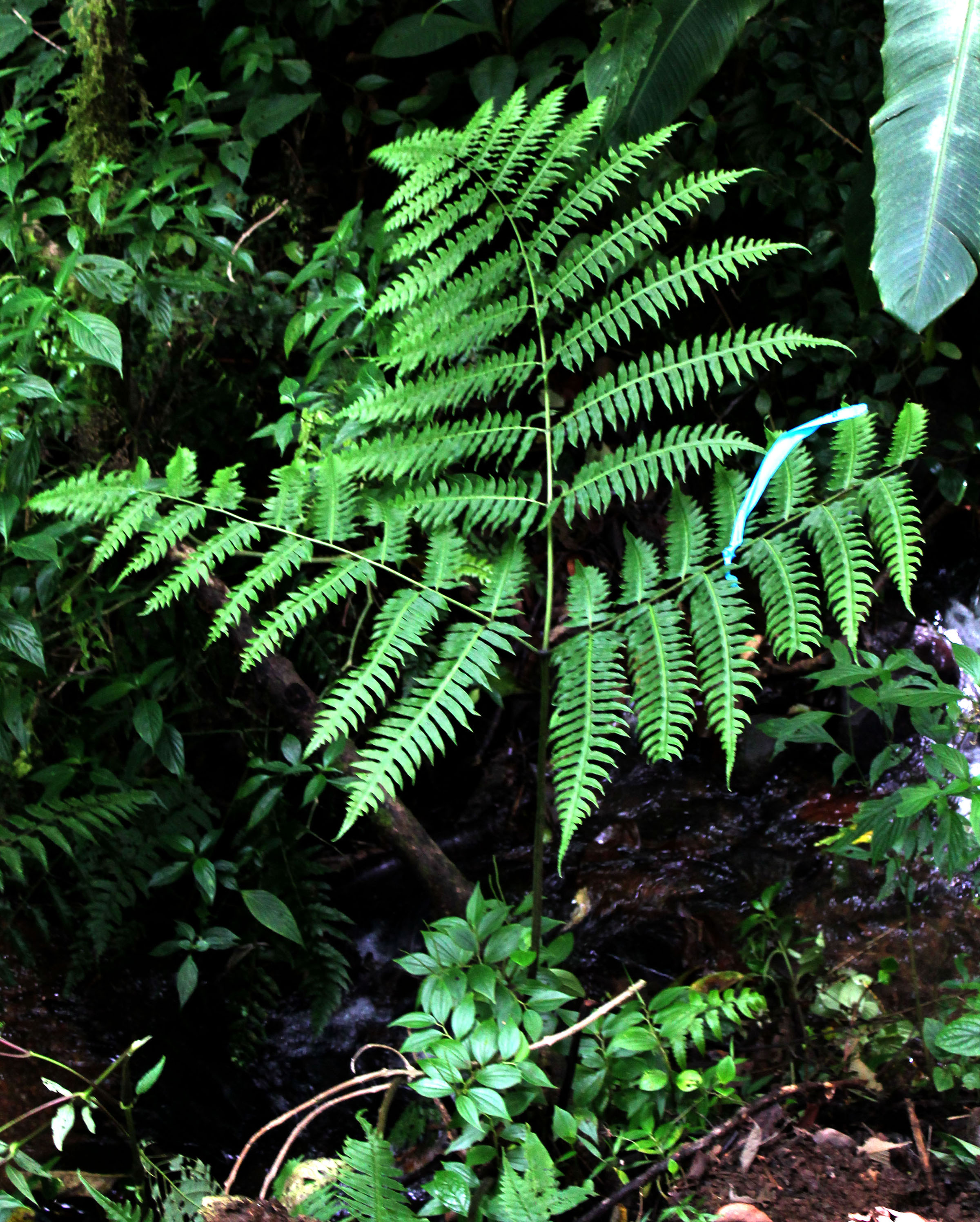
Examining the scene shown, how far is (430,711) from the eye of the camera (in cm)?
143

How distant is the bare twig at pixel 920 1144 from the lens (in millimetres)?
1454

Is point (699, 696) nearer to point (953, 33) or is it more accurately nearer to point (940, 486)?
point (940, 486)

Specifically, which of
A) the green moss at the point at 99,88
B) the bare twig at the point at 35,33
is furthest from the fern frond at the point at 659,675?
the bare twig at the point at 35,33

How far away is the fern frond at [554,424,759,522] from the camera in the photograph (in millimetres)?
1553

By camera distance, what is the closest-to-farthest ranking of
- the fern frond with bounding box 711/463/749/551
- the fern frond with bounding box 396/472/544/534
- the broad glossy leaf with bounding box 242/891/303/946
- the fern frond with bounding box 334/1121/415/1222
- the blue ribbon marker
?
1. the fern frond with bounding box 334/1121/415/1222
2. the blue ribbon marker
3. the fern frond with bounding box 711/463/749/551
4. the fern frond with bounding box 396/472/544/534
5. the broad glossy leaf with bounding box 242/891/303/946

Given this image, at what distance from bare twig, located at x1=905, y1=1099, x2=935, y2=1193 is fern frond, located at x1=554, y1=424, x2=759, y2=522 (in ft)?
3.98

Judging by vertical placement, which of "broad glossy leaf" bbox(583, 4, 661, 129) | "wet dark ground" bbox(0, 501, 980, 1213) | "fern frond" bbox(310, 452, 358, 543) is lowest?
"wet dark ground" bbox(0, 501, 980, 1213)

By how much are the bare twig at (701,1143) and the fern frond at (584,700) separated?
0.58 meters

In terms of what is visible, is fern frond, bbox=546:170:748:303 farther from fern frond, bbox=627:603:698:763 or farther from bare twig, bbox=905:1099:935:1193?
bare twig, bbox=905:1099:935:1193

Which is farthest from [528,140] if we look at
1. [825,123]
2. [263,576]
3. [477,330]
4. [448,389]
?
[825,123]

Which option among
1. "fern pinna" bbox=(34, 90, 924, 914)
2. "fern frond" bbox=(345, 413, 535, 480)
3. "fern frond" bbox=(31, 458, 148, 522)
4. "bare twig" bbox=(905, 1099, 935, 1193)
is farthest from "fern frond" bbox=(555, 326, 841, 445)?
"bare twig" bbox=(905, 1099, 935, 1193)

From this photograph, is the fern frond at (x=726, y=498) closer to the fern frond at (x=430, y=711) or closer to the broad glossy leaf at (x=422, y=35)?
the fern frond at (x=430, y=711)

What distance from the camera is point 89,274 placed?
6.59 ft

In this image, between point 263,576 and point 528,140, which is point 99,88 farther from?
point 263,576
